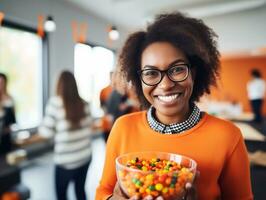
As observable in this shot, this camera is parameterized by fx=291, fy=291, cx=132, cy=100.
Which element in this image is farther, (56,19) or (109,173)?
(56,19)

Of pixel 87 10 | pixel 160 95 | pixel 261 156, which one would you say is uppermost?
pixel 87 10

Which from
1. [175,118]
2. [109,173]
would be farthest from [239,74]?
[109,173]

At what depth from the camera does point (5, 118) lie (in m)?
3.45

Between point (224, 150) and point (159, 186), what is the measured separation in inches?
12.3

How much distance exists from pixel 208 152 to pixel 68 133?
1.98 meters

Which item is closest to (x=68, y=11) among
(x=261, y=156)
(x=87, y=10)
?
(x=87, y=10)

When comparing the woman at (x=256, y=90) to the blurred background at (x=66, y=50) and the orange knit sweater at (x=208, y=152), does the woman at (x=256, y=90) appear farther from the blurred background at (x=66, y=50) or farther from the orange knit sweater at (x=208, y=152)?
the orange knit sweater at (x=208, y=152)

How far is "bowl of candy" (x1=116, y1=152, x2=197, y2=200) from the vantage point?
0.85 metres

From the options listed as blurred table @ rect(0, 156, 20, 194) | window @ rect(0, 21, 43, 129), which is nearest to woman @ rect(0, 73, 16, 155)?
blurred table @ rect(0, 156, 20, 194)

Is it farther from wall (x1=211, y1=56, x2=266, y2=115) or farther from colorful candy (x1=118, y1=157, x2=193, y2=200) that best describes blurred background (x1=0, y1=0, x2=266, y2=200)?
wall (x1=211, y1=56, x2=266, y2=115)

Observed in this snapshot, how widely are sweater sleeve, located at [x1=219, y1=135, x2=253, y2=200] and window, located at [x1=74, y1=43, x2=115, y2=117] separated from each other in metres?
6.02

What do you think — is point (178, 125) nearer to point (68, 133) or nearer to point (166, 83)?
point (166, 83)

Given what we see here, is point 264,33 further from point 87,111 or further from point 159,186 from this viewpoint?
point 159,186

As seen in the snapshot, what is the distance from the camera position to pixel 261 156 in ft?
7.83
